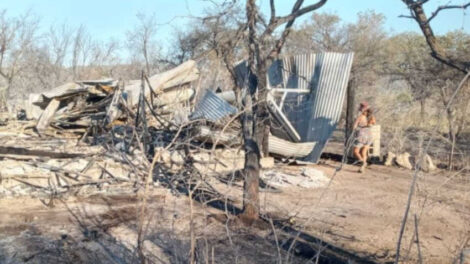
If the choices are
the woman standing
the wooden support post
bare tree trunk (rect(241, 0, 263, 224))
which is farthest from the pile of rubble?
bare tree trunk (rect(241, 0, 263, 224))

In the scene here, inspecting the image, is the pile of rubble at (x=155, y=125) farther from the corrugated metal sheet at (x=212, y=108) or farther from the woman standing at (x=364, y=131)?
the woman standing at (x=364, y=131)

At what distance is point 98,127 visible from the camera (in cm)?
1020

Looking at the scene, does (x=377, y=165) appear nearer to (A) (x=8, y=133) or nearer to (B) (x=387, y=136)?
(B) (x=387, y=136)

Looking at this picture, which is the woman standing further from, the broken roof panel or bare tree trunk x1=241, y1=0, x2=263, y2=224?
bare tree trunk x1=241, y1=0, x2=263, y2=224

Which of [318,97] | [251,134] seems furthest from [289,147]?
[251,134]

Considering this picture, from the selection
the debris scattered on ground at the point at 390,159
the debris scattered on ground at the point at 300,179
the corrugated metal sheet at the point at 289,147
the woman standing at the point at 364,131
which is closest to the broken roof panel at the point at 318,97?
the corrugated metal sheet at the point at 289,147

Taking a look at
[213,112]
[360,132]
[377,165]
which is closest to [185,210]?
[213,112]

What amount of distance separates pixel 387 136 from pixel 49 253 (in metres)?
8.94

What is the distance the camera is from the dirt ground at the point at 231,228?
14.0 feet

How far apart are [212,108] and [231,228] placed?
477 cm

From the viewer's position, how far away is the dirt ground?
4.26 meters

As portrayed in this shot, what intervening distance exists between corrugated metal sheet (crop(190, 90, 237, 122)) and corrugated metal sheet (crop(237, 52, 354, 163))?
81cm

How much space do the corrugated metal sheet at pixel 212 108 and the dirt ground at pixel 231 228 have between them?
2.21m

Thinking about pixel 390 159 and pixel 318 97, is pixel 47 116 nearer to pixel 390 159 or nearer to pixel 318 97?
pixel 318 97
